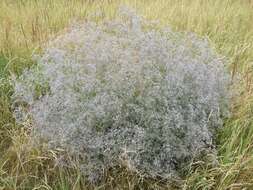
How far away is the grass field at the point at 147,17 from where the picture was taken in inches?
97.7

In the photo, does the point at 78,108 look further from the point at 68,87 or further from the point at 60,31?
the point at 60,31

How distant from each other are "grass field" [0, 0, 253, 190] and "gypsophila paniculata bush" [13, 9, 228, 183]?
10cm

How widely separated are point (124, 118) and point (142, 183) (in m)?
0.38

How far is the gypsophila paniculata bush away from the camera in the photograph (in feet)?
8.04

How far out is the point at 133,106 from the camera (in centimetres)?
250

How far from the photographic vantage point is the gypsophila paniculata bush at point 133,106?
2449 millimetres

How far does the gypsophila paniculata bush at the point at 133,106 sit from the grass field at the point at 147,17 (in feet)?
0.32

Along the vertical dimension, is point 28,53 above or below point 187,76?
below

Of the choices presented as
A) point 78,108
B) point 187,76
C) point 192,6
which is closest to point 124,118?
point 78,108

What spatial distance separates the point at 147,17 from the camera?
409 cm

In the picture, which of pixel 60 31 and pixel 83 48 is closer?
pixel 83 48

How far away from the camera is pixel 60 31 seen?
12.3 ft

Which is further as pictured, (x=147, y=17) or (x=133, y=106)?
(x=147, y=17)

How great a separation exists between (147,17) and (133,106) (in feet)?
5.83
